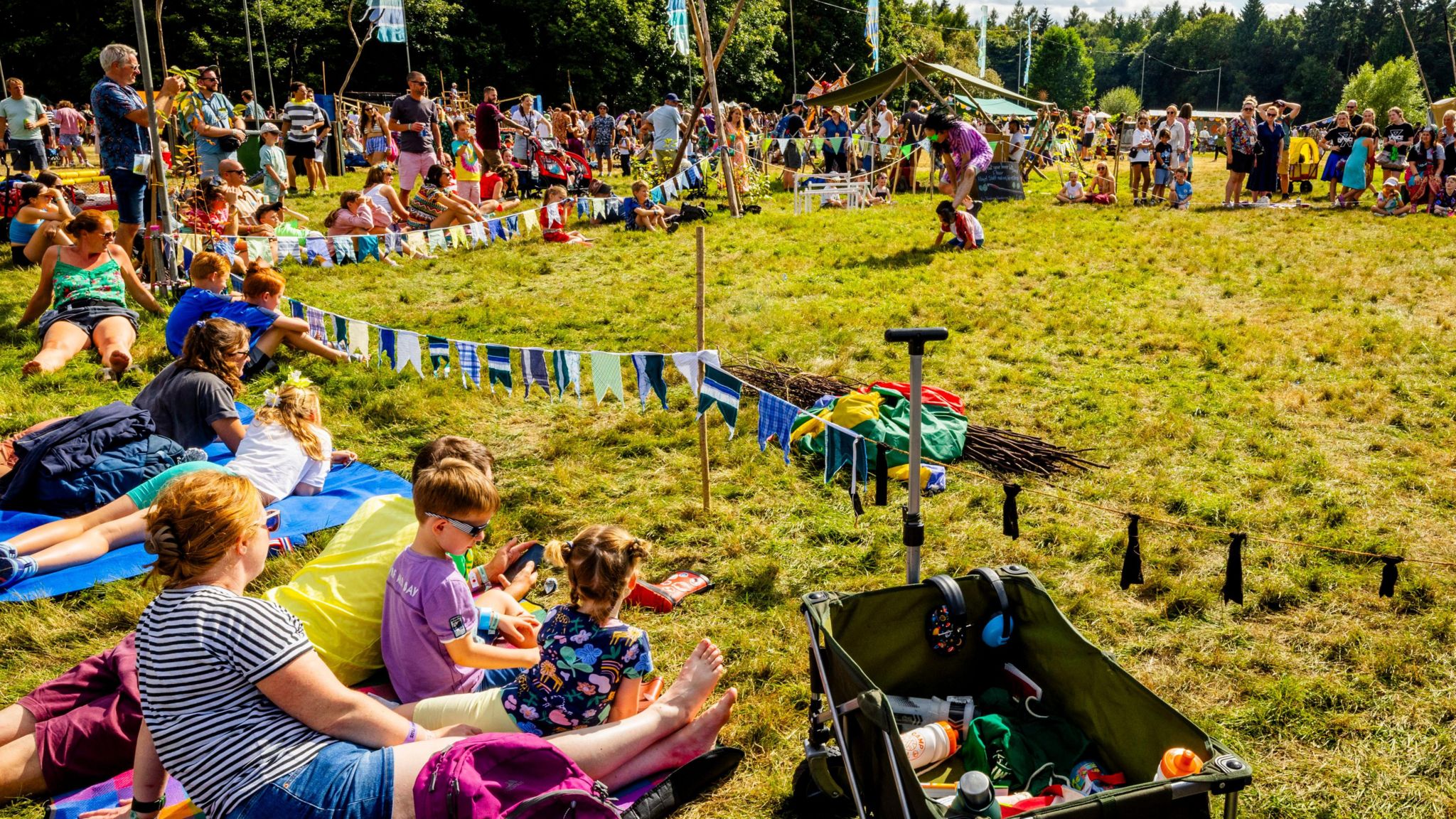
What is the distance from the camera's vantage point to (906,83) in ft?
63.3

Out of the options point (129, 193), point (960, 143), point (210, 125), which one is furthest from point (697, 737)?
point (210, 125)

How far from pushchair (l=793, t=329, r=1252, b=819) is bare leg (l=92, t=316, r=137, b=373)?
256 inches

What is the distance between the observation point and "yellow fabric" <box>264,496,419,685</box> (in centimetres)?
365

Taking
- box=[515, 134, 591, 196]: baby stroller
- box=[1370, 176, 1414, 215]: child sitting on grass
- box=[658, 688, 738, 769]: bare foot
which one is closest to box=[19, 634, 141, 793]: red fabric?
box=[658, 688, 738, 769]: bare foot

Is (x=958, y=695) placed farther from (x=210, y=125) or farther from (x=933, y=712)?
(x=210, y=125)

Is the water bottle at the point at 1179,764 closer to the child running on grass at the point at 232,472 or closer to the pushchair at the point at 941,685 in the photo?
the pushchair at the point at 941,685

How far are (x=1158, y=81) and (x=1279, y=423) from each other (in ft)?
380

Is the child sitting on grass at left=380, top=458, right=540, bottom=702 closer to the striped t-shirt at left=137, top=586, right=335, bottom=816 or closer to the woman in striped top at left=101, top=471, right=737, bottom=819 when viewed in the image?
the woman in striped top at left=101, top=471, right=737, bottom=819

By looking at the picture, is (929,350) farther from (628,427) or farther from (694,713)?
(694,713)

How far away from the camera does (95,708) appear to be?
3377mm

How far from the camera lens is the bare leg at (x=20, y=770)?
321cm

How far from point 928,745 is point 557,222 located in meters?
11.2

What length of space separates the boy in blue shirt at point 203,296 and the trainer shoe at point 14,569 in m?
3.06

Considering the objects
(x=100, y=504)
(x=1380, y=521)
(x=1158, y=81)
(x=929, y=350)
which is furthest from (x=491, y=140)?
(x=1158, y=81)
